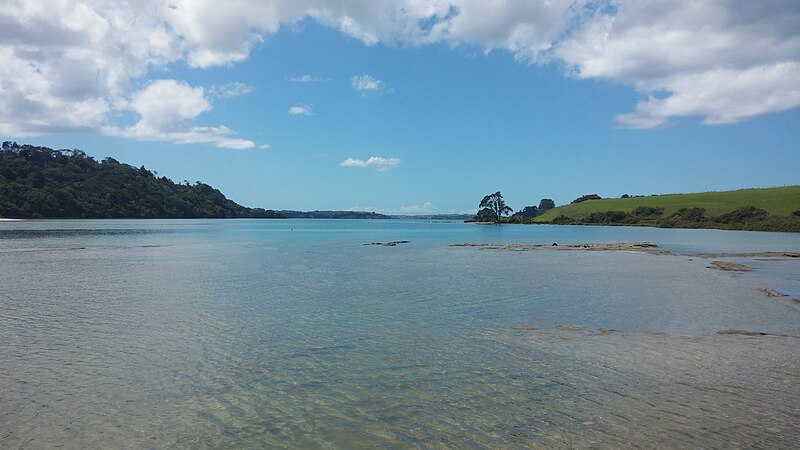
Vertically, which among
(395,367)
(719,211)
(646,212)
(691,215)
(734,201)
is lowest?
(395,367)

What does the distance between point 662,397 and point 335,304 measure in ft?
51.0

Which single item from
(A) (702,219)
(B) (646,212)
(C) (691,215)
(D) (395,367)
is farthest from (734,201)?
(D) (395,367)

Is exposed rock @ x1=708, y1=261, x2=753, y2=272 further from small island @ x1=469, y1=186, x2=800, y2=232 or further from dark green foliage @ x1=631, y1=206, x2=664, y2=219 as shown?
dark green foliage @ x1=631, y1=206, x2=664, y2=219

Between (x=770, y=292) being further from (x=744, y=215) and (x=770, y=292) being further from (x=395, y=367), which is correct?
(x=744, y=215)

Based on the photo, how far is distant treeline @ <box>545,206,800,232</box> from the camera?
121562 mm

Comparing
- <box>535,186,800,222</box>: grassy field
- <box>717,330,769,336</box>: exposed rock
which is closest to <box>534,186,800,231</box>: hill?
<box>535,186,800,222</box>: grassy field

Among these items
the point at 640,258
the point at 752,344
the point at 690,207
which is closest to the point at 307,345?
the point at 752,344

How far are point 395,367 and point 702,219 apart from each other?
164957mm

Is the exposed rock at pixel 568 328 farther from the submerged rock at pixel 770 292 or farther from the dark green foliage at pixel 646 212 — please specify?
the dark green foliage at pixel 646 212

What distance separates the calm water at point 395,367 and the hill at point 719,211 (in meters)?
122

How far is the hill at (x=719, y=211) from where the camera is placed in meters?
127

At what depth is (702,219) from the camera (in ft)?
488

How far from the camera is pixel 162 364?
45.3 feet

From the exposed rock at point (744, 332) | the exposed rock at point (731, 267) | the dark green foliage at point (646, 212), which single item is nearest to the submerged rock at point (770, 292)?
the exposed rock at point (744, 332)
